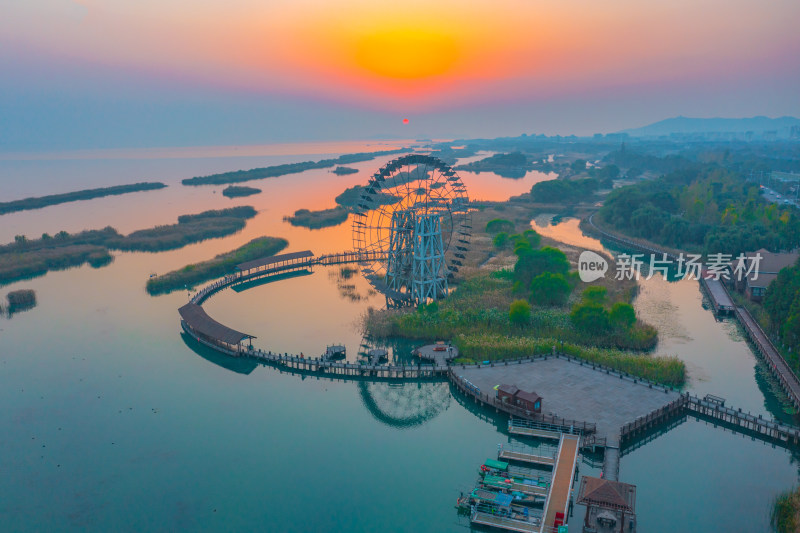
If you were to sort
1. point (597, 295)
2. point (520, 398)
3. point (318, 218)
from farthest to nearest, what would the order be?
point (318, 218), point (597, 295), point (520, 398)

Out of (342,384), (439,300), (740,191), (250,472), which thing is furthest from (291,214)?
(740,191)

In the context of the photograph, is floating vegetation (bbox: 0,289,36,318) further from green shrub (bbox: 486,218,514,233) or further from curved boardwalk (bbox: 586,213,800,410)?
curved boardwalk (bbox: 586,213,800,410)

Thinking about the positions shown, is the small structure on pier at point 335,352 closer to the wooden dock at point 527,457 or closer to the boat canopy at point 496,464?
the wooden dock at point 527,457

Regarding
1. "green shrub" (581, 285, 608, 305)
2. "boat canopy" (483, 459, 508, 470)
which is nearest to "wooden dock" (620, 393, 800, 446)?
"boat canopy" (483, 459, 508, 470)

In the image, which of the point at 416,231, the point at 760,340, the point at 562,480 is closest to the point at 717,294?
the point at 760,340

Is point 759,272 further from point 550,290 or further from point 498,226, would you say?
point 498,226

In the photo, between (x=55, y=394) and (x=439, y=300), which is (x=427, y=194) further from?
(x=55, y=394)
